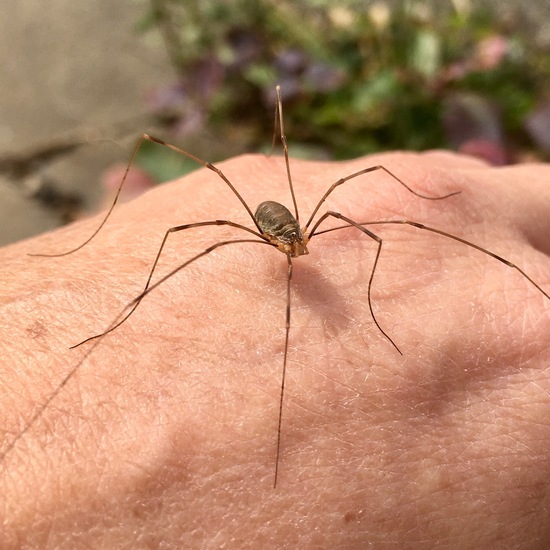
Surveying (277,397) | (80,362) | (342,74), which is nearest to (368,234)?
(277,397)

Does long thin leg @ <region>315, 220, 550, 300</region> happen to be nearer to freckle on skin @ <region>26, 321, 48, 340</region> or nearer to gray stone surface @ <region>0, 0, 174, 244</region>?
freckle on skin @ <region>26, 321, 48, 340</region>

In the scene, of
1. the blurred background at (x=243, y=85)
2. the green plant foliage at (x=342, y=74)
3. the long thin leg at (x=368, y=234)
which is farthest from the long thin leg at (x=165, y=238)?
the green plant foliage at (x=342, y=74)

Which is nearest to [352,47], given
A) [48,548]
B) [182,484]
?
[182,484]

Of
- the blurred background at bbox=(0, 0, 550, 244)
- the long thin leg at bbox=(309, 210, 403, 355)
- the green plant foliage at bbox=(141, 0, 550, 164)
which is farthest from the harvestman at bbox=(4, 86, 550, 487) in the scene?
the green plant foliage at bbox=(141, 0, 550, 164)

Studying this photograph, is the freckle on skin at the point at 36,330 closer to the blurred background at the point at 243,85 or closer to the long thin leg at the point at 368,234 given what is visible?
the long thin leg at the point at 368,234

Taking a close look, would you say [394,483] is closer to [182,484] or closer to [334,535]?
[334,535]

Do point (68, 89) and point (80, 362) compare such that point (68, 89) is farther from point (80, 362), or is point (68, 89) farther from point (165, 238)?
point (80, 362)
